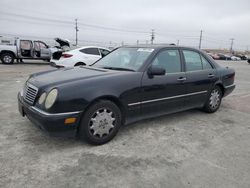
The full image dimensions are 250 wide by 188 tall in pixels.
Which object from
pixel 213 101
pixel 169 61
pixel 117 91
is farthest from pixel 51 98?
pixel 213 101

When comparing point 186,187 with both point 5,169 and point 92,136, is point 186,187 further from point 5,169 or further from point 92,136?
point 5,169

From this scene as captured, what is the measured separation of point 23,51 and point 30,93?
12913mm

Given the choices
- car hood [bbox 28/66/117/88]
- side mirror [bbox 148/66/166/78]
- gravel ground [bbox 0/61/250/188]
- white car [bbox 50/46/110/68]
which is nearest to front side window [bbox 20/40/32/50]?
white car [bbox 50/46/110/68]

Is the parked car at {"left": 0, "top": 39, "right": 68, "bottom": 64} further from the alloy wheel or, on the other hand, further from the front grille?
the alloy wheel

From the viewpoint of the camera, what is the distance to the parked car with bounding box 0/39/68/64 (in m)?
14.3

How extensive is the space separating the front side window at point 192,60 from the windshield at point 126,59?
0.88m

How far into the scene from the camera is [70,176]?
2.52 m

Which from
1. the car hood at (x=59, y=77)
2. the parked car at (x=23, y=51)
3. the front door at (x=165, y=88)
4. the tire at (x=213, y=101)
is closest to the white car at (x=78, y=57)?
the parked car at (x=23, y=51)

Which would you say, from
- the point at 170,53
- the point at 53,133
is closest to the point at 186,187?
the point at 53,133

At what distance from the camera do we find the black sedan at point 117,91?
296 centimetres

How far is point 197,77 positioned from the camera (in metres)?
4.52

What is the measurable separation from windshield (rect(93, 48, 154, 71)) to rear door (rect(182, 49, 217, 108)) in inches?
37.3

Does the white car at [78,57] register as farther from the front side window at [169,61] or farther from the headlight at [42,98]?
the headlight at [42,98]

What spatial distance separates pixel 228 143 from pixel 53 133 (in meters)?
2.64
